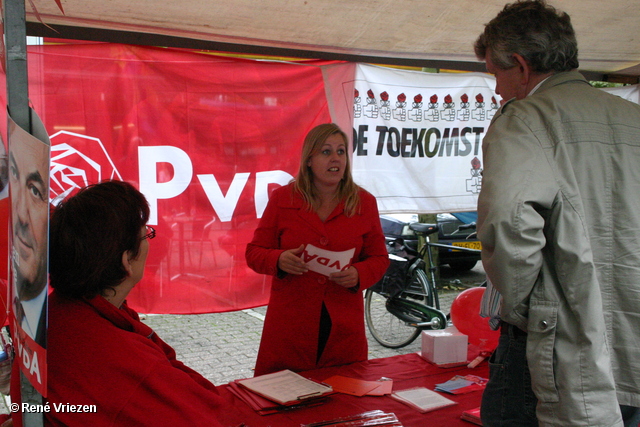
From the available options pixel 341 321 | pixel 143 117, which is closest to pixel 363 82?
pixel 143 117

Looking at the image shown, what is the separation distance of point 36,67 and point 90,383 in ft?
8.13

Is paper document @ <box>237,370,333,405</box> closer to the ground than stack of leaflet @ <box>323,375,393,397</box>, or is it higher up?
higher up

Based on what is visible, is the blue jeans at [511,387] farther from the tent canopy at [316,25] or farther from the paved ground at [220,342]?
the paved ground at [220,342]

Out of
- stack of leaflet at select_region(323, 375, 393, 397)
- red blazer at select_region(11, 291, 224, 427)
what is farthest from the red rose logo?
red blazer at select_region(11, 291, 224, 427)

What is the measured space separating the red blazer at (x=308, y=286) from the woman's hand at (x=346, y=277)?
0.05 meters

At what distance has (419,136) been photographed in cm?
409

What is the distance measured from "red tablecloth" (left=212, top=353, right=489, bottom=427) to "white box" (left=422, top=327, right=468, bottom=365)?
0.05 m

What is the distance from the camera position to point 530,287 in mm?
1352

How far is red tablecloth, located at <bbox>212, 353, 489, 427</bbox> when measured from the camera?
1862 mm

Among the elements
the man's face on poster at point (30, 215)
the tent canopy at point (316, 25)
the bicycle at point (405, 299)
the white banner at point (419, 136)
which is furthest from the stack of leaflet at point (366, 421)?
the bicycle at point (405, 299)

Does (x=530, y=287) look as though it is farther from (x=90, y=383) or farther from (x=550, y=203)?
(x=90, y=383)

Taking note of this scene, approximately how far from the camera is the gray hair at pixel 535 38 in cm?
147

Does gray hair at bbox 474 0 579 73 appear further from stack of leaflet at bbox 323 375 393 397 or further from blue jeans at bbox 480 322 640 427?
stack of leaflet at bbox 323 375 393 397

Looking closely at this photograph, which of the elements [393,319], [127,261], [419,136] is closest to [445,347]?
[127,261]
